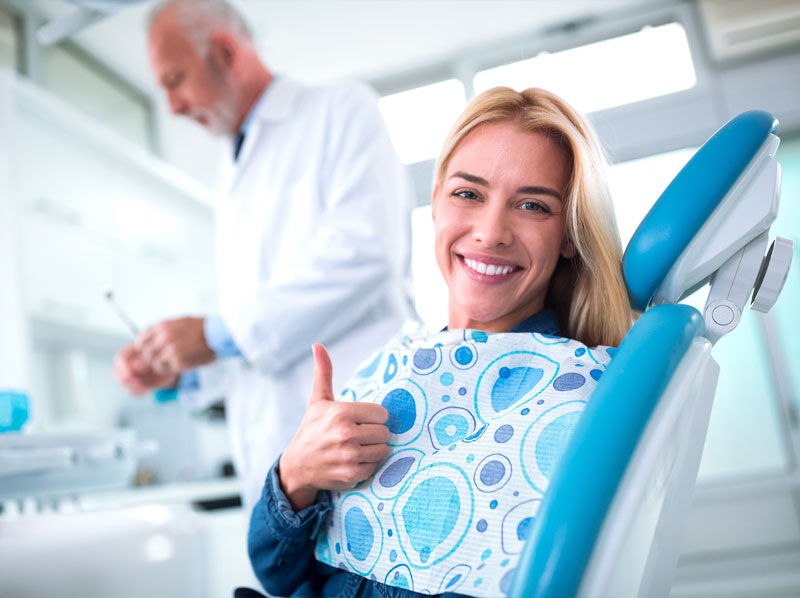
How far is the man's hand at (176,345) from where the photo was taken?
1.30 metres

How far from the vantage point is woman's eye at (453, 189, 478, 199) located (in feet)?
3.00

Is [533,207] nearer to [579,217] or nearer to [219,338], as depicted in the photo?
[579,217]

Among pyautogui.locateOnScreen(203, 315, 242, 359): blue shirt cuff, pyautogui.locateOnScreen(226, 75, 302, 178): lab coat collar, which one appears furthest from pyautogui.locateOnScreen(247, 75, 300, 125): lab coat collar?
pyautogui.locateOnScreen(203, 315, 242, 359): blue shirt cuff

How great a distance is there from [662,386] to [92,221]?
3.00m

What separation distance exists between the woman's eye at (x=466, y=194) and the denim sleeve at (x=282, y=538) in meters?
0.44

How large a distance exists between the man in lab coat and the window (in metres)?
1.97

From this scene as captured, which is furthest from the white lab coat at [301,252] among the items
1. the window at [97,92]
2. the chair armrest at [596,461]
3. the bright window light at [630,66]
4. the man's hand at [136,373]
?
the window at [97,92]

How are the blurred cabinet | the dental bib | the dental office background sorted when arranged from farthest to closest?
the dental office background, the blurred cabinet, the dental bib

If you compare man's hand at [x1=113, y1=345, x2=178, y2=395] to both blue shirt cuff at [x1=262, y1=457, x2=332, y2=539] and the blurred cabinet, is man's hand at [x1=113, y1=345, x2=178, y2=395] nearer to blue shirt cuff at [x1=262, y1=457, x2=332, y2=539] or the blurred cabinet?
blue shirt cuff at [x1=262, y1=457, x2=332, y2=539]

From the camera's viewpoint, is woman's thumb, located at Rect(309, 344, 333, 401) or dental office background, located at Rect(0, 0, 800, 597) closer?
woman's thumb, located at Rect(309, 344, 333, 401)

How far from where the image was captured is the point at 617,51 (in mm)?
3432

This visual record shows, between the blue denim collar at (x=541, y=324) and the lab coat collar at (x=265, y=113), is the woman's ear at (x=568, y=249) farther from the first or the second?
the lab coat collar at (x=265, y=113)

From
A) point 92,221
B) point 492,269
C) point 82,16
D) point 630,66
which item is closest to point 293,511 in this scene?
point 492,269

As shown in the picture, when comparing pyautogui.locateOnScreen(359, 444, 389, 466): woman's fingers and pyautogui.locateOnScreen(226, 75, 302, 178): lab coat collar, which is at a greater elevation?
pyautogui.locateOnScreen(226, 75, 302, 178): lab coat collar
